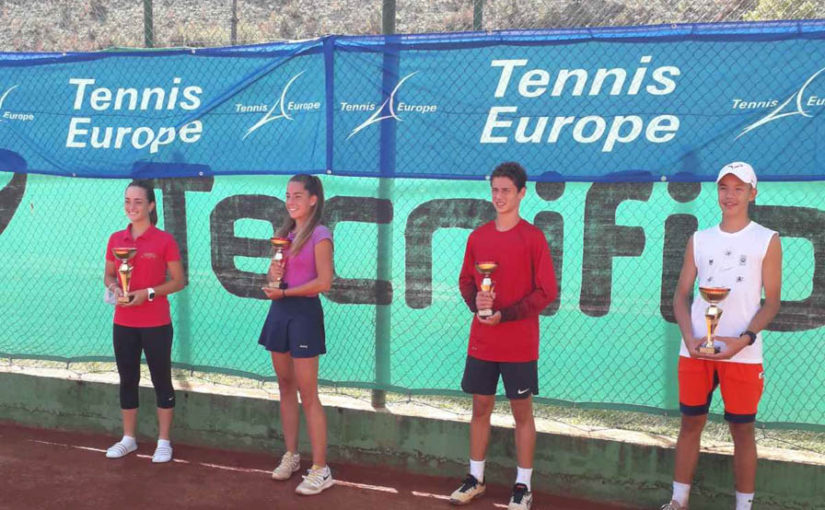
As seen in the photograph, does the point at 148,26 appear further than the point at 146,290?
Yes

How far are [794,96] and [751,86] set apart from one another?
0.23 meters

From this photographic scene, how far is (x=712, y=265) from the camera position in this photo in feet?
14.1

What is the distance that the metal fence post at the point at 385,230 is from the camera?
536 centimetres

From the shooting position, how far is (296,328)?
4930 mm

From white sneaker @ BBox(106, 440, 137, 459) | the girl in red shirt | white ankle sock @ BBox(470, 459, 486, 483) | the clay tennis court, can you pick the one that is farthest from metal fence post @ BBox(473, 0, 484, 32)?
white sneaker @ BBox(106, 440, 137, 459)

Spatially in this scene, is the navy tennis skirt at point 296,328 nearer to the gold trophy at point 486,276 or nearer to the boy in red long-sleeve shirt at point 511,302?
the boy in red long-sleeve shirt at point 511,302

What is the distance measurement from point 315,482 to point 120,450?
1.53 m

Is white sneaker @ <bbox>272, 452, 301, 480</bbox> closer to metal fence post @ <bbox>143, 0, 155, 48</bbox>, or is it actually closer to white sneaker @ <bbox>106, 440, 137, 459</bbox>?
white sneaker @ <bbox>106, 440, 137, 459</bbox>

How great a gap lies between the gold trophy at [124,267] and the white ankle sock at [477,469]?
2337 millimetres

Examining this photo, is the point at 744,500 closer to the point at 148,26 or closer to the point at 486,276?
the point at 486,276

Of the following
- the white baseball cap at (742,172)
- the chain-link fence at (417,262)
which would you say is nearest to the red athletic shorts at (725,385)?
the chain-link fence at (417,262)

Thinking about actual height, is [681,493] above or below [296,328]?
below

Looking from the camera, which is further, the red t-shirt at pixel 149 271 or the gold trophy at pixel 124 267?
the red t-shirt at pixel 149 271

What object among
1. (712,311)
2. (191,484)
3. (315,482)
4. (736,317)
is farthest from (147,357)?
(736,317)
